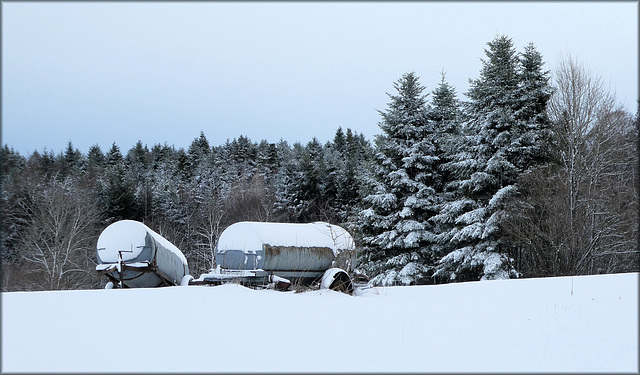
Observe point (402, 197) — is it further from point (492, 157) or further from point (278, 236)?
point (278, 236)

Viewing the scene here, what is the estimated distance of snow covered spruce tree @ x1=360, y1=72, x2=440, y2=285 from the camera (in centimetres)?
2531

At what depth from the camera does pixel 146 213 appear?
1949 inches

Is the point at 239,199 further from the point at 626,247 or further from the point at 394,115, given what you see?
the point at 626,247

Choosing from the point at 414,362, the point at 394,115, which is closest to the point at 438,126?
the point at 394,115

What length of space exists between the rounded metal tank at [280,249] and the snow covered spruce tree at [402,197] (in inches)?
415

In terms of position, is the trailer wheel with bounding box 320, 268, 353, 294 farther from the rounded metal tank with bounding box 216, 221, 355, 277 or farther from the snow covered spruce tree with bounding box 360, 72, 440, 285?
the snow covered spruce tree with bounding box 360, 72, 440, 285

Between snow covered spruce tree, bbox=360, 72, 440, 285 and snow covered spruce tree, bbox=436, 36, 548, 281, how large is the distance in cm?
137

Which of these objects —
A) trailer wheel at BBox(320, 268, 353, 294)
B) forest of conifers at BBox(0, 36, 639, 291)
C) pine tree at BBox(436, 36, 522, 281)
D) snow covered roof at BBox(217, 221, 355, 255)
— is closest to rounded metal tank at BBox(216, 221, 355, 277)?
snow covered roof at BBox(217, 221, 355, 255)

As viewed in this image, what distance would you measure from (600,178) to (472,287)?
538 inches

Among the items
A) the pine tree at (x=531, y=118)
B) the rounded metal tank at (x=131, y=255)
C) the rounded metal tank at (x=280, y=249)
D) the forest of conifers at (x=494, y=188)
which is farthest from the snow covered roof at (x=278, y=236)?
the pine tree at (x=531, y=118)

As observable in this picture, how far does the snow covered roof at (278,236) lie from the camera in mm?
13547

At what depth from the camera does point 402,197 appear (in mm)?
26781

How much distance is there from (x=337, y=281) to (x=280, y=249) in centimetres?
192

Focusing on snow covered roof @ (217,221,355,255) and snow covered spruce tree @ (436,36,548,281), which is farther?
snow covered spruce tree @ (436,36,548,281)
